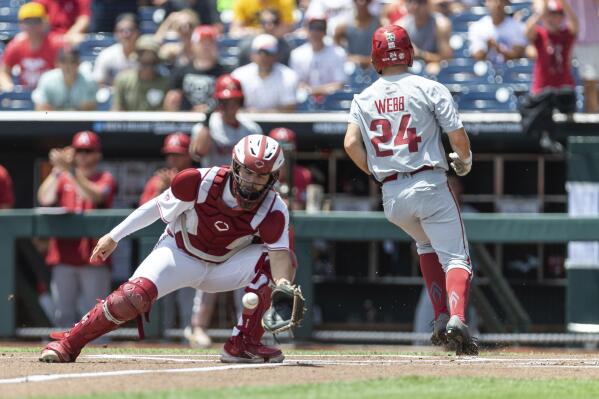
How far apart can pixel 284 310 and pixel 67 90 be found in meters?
6.45

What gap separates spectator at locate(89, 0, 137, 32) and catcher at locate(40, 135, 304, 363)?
25.9 feet

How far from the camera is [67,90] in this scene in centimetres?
1271

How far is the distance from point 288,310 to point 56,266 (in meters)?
5.21

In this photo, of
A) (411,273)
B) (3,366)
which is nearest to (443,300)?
(3,366)

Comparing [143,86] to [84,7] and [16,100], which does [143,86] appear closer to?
[16,100]

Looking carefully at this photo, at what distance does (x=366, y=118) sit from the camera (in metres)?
7.48

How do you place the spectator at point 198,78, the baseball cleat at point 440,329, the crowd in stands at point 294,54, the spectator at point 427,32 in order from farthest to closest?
1. the spectator at point 427,32
2. the spectator at point 198,78
3. the crowd in stands at point 294,54
4. the baseball cleat at point 440,329

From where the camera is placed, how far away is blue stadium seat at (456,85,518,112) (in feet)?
40.4

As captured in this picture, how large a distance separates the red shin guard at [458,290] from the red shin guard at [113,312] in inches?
64.1

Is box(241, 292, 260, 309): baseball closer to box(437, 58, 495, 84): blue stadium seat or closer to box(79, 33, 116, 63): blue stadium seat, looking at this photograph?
box(437, 58, 495, 84): blue stadium seat

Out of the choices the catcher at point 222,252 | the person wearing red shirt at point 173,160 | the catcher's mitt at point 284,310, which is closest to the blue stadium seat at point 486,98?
the person wearing red shirt at point 173,160

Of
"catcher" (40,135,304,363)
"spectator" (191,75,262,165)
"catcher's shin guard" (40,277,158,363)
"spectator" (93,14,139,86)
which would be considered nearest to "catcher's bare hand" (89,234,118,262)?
"catcher" (40,135,304,363)

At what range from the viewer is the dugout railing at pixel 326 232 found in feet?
36.2

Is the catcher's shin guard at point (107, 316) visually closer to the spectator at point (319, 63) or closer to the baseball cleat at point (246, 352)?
the baseball cleat at point (246, 352)
